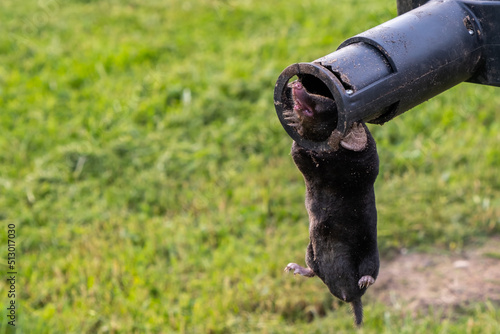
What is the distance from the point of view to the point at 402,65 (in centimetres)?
154

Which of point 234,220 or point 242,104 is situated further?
point 242,104

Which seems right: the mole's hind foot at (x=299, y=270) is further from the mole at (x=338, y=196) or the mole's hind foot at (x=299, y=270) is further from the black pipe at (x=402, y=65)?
the black pipe at (x=402, y=65)

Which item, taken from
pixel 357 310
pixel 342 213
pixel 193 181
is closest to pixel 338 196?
pixel 342 213

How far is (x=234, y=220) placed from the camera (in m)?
5.25

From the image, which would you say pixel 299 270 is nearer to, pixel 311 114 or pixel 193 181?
pixel 311 114

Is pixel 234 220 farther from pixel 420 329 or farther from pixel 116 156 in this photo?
pixel 420 329

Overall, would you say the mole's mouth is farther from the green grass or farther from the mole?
the green grass

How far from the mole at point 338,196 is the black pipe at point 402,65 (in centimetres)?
4

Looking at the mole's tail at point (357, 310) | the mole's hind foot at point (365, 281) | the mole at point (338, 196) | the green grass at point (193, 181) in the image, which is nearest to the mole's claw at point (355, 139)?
the mole at point (338, 196)

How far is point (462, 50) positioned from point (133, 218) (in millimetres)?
3987

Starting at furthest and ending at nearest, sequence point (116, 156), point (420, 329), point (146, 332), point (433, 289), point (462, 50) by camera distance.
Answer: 1. point (116, 156)
2. point (433, 289)
3. point (146, 332)
4. point (420, 329)
5. point (462, 50)

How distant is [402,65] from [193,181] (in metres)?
4.36

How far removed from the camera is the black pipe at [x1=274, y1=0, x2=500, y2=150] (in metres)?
1.43

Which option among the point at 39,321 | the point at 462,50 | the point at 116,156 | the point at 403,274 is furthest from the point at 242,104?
the point at 462,50
